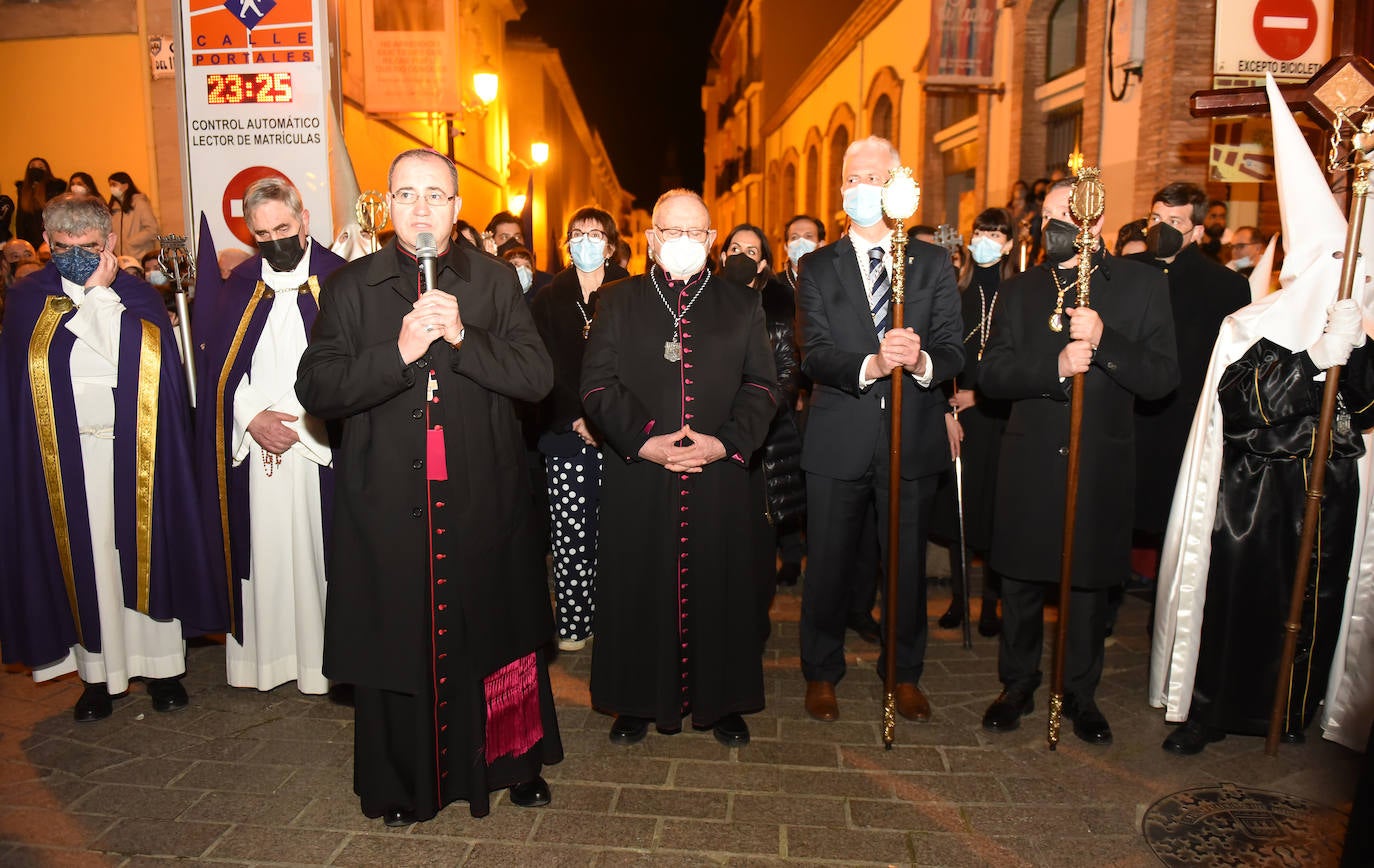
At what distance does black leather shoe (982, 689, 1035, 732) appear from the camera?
405cm

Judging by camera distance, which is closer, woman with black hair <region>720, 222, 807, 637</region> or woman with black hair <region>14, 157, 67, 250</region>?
woman with black hair <region>720, 222, 807, 637</region>

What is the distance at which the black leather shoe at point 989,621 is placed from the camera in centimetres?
539

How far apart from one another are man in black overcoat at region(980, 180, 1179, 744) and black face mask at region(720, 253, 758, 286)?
185cm

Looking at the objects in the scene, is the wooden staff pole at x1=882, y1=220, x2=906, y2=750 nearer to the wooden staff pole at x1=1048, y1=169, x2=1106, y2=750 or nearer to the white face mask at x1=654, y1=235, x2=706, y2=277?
the wooden staff pole at x1=1048, y1=169, x2=1106, y2=750

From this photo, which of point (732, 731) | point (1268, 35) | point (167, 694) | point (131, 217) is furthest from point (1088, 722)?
point (131, 217)

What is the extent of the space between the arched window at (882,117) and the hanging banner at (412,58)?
36.0 feet

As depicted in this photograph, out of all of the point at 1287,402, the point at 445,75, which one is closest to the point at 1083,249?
the point at 1287,402

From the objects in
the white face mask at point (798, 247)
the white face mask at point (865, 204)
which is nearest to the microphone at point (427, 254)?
the white face mask at point (865, 204)

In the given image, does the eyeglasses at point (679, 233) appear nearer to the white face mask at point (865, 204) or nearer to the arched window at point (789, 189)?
the white face mask at point (865, 204)

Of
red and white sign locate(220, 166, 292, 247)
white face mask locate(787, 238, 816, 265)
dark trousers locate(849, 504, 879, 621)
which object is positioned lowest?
dark trousers locate(849, 504, 879, 621)

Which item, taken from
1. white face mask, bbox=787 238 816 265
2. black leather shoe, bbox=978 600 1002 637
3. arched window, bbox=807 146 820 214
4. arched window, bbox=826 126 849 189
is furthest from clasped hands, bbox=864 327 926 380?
arched window, bbox=807 146 820 214

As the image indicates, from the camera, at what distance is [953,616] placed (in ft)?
18.3

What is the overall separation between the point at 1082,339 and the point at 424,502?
2639mm

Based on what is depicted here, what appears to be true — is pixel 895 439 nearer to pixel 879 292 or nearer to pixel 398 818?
pixel 879 292
